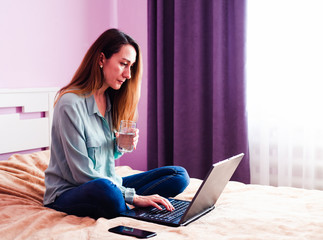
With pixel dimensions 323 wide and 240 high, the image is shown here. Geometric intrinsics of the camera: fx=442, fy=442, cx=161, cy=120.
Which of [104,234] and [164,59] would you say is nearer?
[104,234]

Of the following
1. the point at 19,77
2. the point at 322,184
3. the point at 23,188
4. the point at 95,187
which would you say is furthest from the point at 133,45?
the point at 322,184

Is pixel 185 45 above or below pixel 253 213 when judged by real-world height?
above

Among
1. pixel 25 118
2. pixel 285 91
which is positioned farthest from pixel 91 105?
pixel 285 91

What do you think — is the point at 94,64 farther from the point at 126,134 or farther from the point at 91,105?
the point at 126,134

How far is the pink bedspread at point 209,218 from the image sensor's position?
4.86ft

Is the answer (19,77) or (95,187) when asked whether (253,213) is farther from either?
(19,77)

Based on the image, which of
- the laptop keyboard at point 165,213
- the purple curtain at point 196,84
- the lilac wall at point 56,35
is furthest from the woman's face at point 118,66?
the purple curtain at point 196,84

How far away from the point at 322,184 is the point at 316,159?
0.54ft

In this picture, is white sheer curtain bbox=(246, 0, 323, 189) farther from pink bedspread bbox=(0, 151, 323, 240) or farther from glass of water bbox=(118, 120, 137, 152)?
glass of water bbox=(118, 120, 137, 152)

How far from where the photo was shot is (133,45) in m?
2.00

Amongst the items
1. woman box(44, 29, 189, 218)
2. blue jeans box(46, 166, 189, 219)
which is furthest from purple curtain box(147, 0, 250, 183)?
blue jeans box(46, 166, 189, 219)

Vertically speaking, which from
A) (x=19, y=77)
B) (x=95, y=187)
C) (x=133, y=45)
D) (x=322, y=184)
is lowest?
(x=322, y=184)

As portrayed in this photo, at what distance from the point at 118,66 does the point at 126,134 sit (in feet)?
1.00

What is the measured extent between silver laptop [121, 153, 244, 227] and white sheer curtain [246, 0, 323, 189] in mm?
1198
